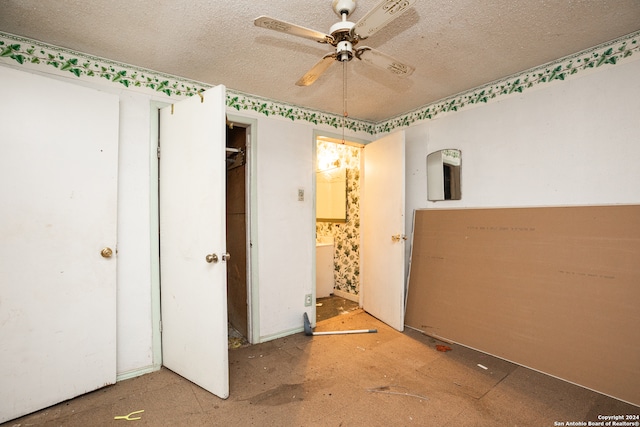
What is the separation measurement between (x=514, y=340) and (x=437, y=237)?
1074 millimetres

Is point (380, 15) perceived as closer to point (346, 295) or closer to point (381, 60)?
point (381, 60)

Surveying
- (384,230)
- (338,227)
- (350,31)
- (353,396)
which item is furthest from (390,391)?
(338,227)

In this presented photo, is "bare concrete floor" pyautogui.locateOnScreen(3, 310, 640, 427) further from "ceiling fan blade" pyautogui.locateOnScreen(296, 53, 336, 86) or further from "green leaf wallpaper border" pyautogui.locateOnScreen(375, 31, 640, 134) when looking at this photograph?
"green leaf wallpaper border" pyautogui.locateOnScreen(375, 31, 640, 134)

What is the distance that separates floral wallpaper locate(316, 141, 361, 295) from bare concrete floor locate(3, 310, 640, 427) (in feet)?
5.44

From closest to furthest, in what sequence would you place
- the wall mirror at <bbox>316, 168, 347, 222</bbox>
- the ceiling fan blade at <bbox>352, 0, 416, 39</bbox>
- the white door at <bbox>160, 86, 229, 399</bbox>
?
the ceiling fan blade at <bbox>352, 0, 416, 39</bbox>, the white door at <bbox>160, 86, 229, 399</bbox>, the wall mirror at <bbox>316, 168, 347, 222</bbox>

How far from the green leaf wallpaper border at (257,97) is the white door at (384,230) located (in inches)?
23.8

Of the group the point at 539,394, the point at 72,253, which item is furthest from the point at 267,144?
the point at 539,394

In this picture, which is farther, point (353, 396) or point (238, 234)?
point (238, 234)

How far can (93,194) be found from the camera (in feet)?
6.61

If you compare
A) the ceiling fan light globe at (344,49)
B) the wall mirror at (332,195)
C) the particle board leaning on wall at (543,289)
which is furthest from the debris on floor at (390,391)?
the wall mirror at (332,195)

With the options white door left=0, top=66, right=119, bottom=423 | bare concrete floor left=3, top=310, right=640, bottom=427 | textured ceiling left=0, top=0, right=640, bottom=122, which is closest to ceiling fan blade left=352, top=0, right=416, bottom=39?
textured ceiling left=0, top=0, right=640, bottom=122

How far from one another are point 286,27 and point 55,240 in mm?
1905

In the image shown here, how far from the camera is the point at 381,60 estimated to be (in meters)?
1.70

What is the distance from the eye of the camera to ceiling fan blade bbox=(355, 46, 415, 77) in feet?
5.28
